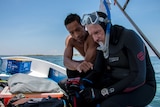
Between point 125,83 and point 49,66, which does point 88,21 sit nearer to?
point 125,83

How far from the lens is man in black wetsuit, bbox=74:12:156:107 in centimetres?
128

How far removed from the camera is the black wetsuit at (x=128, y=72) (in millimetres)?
1276

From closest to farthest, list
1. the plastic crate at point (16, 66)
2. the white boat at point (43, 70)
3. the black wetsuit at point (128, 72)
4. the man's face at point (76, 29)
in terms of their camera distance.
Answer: the black wetsuit at point (128, 72) < the man's face at point (76, 29) < the white boat at point (43, 70) < the plastic crate at point (16, 66)

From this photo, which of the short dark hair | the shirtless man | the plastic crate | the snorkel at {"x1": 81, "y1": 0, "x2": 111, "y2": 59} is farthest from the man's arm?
the plastic crate

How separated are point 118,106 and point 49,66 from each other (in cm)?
260

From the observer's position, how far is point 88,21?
4.70 ft

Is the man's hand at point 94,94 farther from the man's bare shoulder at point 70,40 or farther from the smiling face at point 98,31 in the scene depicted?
the man's bare shoulder at point 70,40

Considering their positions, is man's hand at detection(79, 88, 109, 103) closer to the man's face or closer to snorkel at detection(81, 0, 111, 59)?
snorkel at detection(81, 0, 111, 59)

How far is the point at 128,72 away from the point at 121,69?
60 millimetres

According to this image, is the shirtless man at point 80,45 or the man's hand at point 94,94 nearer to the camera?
the man's hand at point 94,94

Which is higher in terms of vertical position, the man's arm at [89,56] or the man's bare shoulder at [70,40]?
the man's bare shoulder at [70,40]

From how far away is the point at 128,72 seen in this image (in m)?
1.33

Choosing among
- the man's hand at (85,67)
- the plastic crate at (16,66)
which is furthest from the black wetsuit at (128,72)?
the plastic crate at (16,66)

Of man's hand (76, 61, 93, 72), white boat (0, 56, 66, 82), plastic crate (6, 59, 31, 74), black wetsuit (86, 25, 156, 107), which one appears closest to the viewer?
black wetsuit (86, 25, 156, 107)
